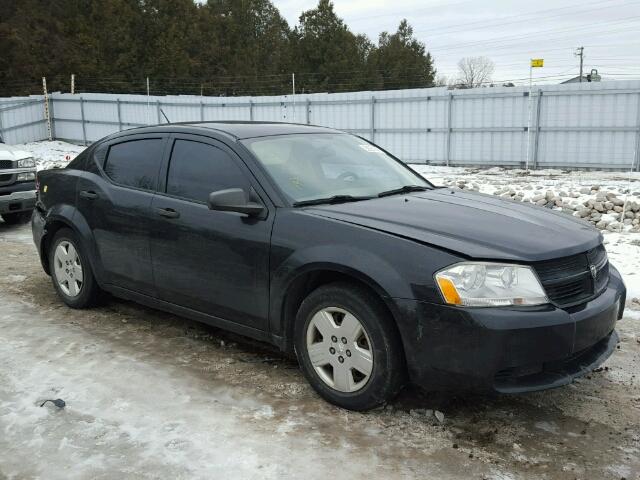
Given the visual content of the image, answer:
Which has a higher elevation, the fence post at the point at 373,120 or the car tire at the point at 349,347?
the fence post at the point at 373,120

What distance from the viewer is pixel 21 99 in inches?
1021

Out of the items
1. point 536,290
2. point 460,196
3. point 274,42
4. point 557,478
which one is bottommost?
point 557,478

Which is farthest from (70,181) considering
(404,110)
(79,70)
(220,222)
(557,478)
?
(79,70)

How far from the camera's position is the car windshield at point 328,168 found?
408 cm

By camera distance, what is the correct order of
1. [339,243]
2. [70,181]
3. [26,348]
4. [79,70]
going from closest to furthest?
1. [339,243]
2. [26,348]
3. [70,181]
4. [79,70]

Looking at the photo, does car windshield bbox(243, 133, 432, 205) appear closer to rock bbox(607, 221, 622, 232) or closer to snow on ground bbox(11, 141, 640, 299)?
snow on ground bbox(11, 141, 640, 299)

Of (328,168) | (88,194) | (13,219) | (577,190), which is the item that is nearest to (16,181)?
(13,219)

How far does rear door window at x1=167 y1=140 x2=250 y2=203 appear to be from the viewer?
421 cm

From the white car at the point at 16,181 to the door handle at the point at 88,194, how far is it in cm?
478

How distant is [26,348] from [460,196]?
3.26m

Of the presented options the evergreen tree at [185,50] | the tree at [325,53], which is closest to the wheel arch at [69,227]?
the evergreen tree at [185,50]

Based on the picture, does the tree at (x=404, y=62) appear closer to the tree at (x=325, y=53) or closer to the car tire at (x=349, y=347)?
the tree at (x=325, y=53)

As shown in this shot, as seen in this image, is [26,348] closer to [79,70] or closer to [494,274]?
[494,274]

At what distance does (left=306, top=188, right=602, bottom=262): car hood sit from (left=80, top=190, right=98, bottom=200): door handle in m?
2.20
